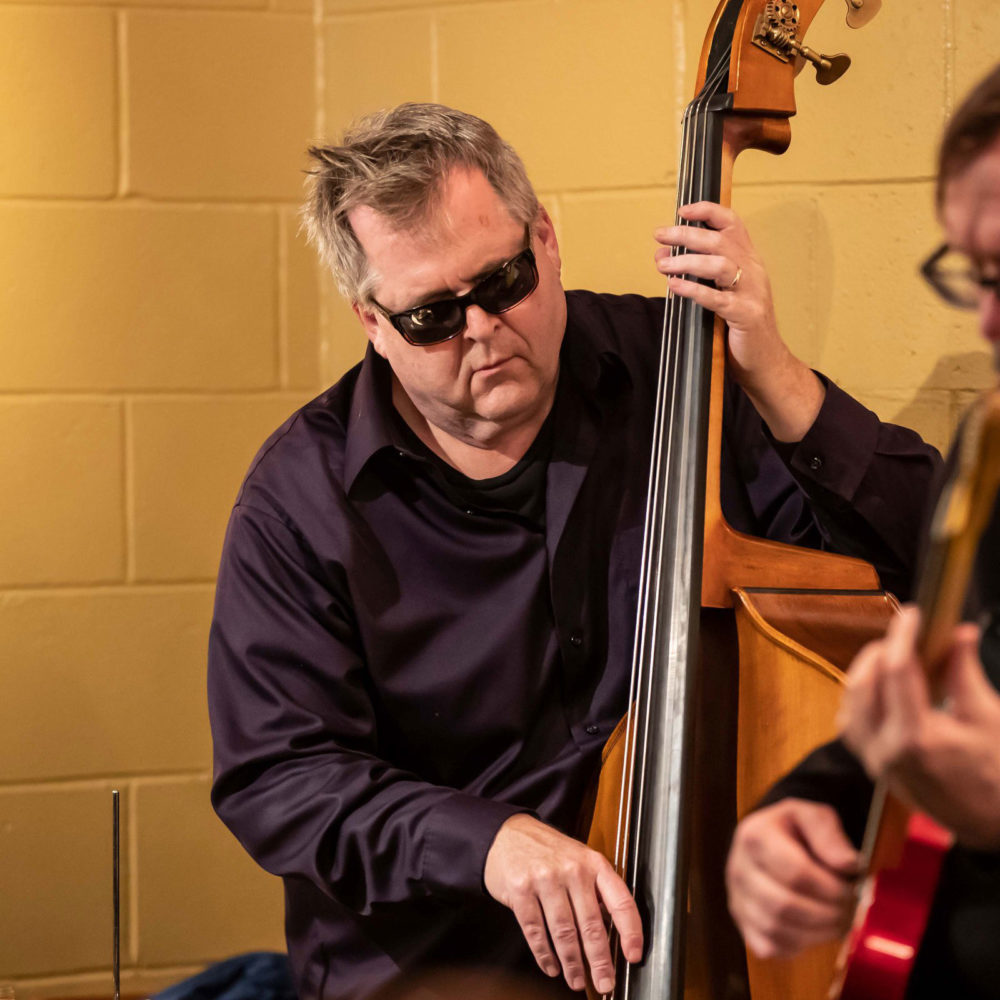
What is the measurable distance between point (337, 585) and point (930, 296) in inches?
33.5

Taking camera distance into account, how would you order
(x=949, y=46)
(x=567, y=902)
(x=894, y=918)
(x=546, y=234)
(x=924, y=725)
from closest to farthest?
(x=924, y=725) → (x=894, y=918) → (x=567, y=902) → (x=546, y=234) → (x=949, y=46)

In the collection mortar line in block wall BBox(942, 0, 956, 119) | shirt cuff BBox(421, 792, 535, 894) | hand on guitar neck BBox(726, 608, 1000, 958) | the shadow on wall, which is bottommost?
shirt cuff BBox(421, 792, 535, 894)

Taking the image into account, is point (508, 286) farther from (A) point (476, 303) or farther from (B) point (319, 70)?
(B) point (319, 70)

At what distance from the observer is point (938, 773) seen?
394 mm

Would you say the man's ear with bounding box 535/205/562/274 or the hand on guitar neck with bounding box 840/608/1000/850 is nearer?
the hand on guitar neck with bounding box 840/608/1000/850

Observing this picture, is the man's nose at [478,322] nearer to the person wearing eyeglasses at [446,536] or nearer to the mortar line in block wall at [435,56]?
the person wearing eyeglasses at [446,536]

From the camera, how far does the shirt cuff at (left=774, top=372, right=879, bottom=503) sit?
45.8 inches

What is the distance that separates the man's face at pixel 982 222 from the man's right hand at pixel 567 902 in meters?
0.61

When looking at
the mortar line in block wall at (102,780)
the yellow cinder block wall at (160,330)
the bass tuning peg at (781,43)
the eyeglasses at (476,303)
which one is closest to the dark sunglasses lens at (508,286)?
the eyeglasses at (476,303)

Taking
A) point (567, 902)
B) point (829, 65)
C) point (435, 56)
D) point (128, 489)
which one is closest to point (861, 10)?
point (829, 65)

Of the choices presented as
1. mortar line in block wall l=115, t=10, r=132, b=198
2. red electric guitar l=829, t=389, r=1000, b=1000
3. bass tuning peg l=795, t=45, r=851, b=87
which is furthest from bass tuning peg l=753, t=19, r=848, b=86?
mortar line in block wall l=115, t=10, r=132, b=198

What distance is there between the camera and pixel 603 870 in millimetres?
962

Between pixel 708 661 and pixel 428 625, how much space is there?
0.39 meters

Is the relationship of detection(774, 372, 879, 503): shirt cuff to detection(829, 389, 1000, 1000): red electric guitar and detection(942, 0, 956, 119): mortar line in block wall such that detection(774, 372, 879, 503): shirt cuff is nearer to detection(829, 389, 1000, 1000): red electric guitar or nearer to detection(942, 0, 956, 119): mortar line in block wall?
detection(942, 0, 956, 119): mortar line in block wall
